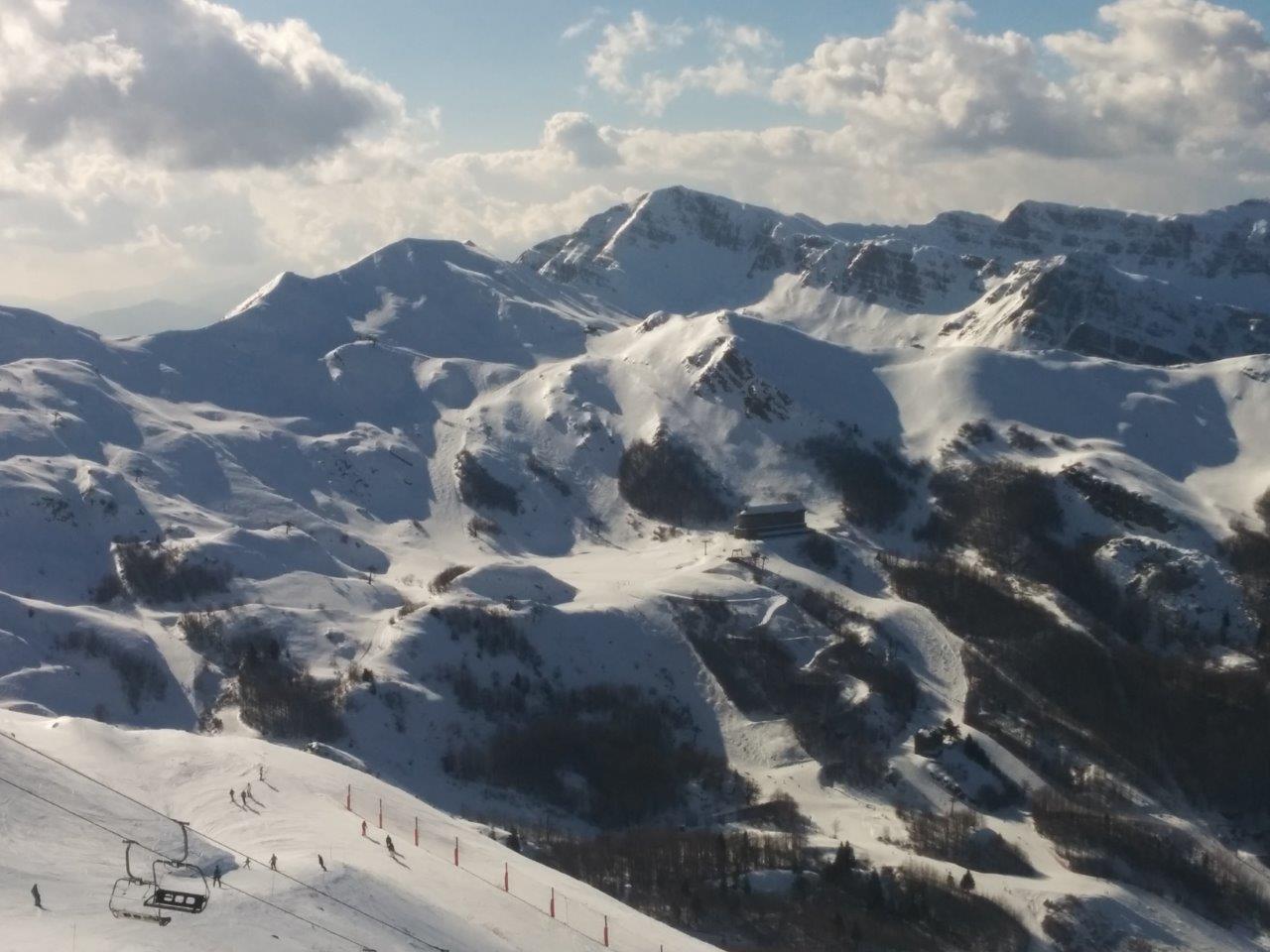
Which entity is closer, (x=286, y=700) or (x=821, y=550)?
(x=286, y=700)

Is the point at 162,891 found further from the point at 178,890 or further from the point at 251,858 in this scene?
the point at 251,858

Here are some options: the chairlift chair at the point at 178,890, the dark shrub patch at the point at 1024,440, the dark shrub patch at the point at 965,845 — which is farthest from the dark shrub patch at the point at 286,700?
the dark shrub patch at the point at 1024,440

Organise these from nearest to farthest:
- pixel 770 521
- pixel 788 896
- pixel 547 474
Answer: pixel 788 896 < pixel 770 521 < pixel 547 474

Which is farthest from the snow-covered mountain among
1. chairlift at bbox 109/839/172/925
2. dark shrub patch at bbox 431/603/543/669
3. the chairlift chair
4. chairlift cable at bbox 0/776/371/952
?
chairlift at bbox 109/839/172/925

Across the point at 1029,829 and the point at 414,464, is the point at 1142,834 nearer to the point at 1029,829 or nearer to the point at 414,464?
the point at 1029,829

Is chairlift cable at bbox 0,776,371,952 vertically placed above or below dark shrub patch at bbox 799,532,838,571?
above

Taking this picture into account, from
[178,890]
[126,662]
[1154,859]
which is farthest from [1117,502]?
[178,890]

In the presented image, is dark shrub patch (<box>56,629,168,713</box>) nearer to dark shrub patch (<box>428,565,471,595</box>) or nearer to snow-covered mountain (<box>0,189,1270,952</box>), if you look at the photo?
snow-covered mountain (<box>0,189,1270,952</box>)

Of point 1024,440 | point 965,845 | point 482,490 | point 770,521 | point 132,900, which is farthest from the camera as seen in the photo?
point 1024,440
